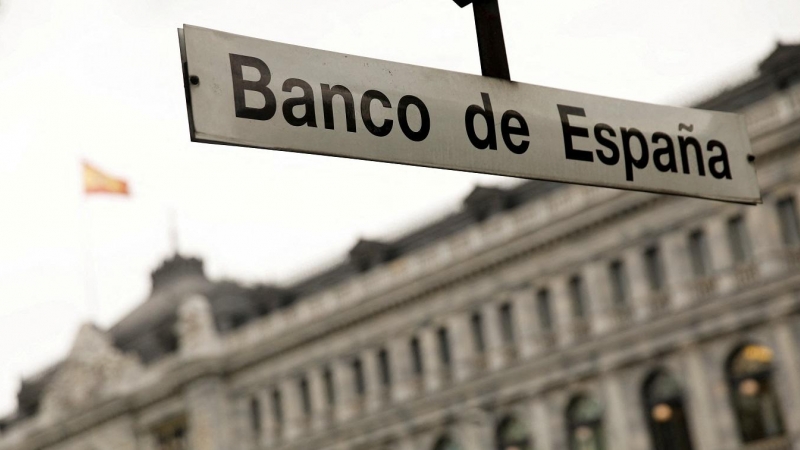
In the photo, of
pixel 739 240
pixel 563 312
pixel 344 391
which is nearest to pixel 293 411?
pixel 344 391

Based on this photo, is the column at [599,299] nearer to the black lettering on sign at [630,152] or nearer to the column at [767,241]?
the column at [767,241]

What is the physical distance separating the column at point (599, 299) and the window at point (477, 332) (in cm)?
436

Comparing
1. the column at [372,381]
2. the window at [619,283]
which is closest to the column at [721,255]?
the window at [619,283]

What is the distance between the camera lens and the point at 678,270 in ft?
131

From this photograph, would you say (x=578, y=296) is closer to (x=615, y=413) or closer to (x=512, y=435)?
(x=615, y=413)

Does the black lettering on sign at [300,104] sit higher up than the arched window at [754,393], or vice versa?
the arched window at [754,393]

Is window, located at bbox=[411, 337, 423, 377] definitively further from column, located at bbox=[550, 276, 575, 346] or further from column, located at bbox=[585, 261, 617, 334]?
column, located at bbox=[585, 261, 617, 334]

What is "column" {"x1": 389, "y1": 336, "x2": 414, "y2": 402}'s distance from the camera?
46.9 meters

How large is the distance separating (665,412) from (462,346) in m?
7.78

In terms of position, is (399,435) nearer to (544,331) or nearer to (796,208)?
(544,331)

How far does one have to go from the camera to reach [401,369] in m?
47.1

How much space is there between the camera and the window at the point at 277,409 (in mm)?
51500

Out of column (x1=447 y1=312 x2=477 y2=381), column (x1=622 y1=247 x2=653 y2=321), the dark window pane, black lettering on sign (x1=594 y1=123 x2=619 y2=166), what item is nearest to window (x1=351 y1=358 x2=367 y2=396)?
the dark window pane

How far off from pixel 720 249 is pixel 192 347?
22738mm
